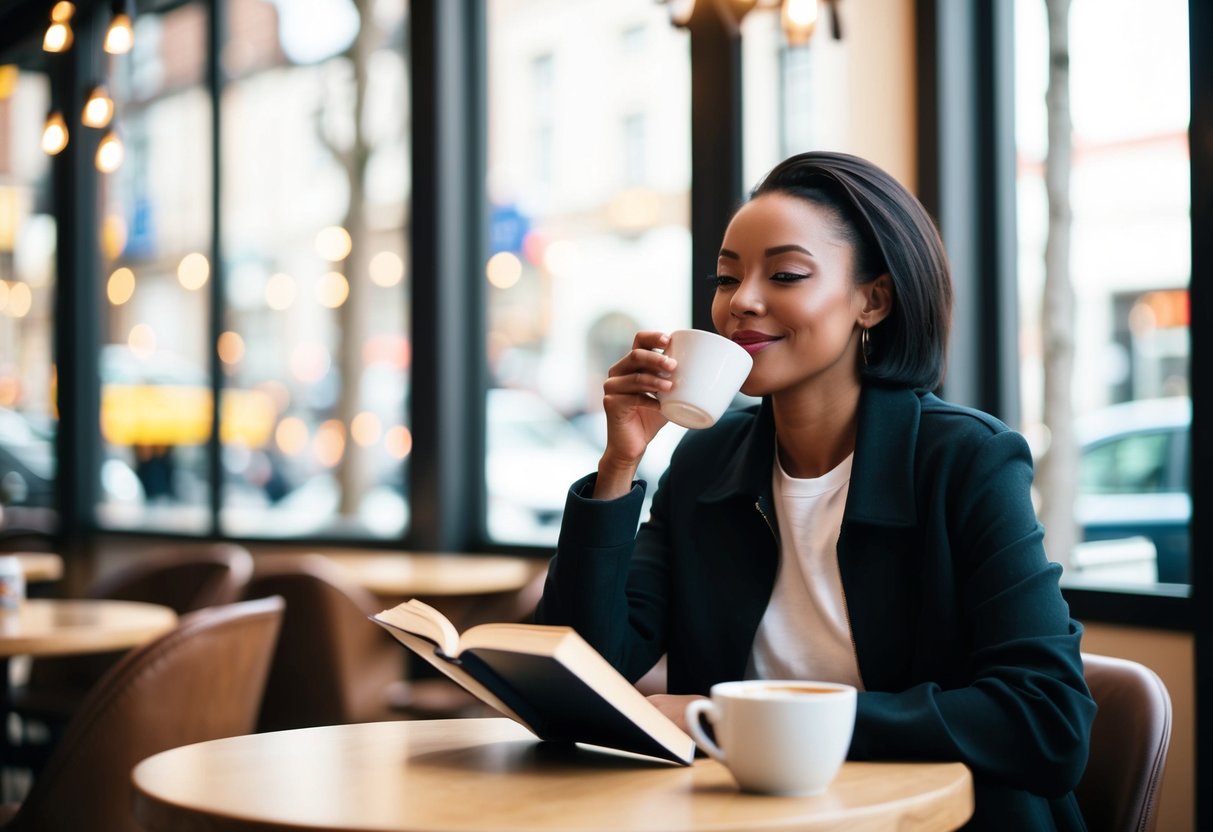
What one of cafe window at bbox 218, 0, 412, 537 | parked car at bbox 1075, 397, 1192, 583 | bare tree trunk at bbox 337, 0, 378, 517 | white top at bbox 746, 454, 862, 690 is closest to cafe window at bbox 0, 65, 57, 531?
cafe window at bbox 218, 0, 412, 537

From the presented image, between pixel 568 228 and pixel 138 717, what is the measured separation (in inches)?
122

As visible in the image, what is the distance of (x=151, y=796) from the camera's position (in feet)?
3.84

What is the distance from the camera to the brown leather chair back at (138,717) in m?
2.24

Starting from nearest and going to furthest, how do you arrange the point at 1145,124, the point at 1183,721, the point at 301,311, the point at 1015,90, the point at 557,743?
the point at 557,743
the point at 1183,721
the point at 1145,124
the point at 1015,90
the point at 301,311

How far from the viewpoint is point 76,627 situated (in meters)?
3.04

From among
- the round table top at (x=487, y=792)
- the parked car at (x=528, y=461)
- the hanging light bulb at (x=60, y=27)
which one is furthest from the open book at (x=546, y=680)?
the parked car at (x=528, y=461)

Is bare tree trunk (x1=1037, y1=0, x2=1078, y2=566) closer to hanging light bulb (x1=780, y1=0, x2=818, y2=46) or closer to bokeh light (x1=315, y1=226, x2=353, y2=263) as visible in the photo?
hanging light bulb (x1=780, y1=0, x2=818, y2=46)

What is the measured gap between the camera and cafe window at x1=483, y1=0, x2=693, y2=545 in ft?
15.5

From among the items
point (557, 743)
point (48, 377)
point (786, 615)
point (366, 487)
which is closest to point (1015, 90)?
point (786, 615)

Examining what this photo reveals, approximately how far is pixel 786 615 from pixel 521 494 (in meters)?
3.62

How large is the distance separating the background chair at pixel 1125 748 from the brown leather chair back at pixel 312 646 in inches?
97.3

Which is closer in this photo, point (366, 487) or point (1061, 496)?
point (1061, 496)

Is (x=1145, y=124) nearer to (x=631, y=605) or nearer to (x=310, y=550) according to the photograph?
(x=631, y=605)

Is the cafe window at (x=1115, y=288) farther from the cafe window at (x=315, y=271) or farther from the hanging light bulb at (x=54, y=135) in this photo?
the hanging light bulb at (x=54, y=135)
